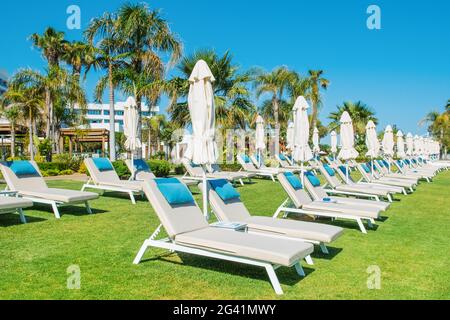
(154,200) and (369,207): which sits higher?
(154,200)

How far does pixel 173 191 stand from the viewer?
17.0 ft

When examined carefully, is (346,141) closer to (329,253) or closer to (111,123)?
(329,253)

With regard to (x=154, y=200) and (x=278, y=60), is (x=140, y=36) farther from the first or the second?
(x=154, y=200)

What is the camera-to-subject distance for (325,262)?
16.5 ft

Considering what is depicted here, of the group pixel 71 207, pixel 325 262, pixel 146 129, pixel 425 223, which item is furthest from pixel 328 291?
pixel 146 129

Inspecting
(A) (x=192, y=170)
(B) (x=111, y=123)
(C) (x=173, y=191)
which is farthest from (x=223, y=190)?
(B) (x=111, y=123)

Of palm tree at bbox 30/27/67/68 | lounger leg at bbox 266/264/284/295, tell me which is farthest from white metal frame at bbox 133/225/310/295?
palm tree at bbox 30/27/67/68

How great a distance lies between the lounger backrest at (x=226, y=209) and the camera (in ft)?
18.8

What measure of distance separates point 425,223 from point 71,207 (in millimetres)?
7424

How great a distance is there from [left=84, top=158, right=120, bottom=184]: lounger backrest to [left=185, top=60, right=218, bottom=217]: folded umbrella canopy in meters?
4.58

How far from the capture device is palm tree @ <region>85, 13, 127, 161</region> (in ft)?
60.6

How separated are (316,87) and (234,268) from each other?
28.6 m

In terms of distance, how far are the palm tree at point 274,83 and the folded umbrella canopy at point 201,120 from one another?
21.7m

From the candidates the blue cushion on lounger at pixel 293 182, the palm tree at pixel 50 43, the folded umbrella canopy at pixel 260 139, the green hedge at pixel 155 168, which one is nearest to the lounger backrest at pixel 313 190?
the blue cushion on lounger at pixel 293 182
